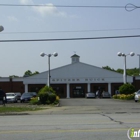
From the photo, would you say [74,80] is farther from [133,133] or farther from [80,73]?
[133,133]

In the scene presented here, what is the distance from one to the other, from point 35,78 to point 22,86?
3.69m

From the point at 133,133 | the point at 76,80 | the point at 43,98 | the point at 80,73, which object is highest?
the point at 80,73

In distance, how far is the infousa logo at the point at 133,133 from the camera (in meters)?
11.8

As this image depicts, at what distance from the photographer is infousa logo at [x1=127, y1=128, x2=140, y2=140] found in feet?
38.6

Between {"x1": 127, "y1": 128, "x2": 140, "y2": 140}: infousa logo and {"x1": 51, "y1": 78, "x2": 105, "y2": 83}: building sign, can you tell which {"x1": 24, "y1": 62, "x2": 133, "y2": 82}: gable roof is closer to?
{"x1": 51, "y1": 78, "x2": 105, "y2": 83}: building sign

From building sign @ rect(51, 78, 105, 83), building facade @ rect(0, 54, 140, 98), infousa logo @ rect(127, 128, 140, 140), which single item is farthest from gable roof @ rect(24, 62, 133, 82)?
infousa logo @ rect(127, 128, 140, 140)

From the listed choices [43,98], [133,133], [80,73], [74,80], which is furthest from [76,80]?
[133,133]

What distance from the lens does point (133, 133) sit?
41.3ft

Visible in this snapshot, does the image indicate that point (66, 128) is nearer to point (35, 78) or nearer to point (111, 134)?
point (111, 134)

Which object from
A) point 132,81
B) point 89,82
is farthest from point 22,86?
point 132,81

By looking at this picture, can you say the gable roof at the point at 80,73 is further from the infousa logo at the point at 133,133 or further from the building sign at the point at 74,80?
the infousa logo at the point at 133,133

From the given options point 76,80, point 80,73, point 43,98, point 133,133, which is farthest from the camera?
point 80,73

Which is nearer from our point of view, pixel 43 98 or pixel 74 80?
pixel 43 98

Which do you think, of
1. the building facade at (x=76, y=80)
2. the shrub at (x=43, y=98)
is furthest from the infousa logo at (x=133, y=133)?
the building facade at (x=76, y=80)
